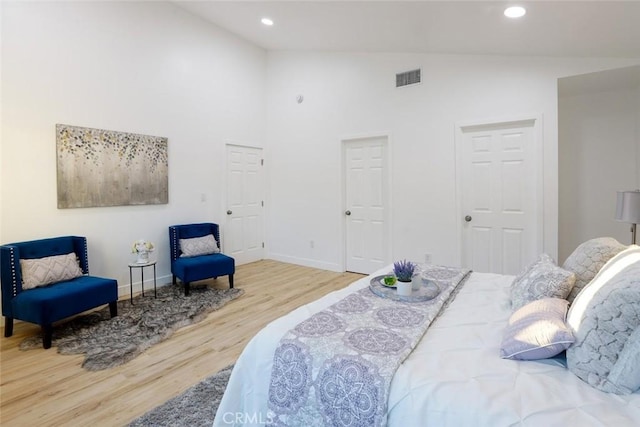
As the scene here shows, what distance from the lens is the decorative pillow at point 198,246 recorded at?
4297 millimetres

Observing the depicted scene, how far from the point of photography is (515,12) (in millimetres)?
2674

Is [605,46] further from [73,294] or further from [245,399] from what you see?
[73,294]

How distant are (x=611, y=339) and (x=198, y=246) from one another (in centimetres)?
413

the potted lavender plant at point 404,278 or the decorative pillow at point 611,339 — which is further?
the potted lavender plant at point 404,278

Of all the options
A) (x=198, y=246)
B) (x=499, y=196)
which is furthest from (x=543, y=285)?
(x=198, y=246)

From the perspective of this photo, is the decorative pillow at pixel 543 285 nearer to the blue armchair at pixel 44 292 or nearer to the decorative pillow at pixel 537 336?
the decorative pillow at pixel 537 336

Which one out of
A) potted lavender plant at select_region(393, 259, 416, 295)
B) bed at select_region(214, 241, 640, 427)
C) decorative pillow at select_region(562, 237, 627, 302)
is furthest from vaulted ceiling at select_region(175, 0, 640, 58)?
bed at select_region(214, 241, 640, 427)

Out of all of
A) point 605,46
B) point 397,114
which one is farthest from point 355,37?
point 605,46

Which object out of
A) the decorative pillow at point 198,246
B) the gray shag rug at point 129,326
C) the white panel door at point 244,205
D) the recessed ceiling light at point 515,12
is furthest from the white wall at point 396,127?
the gray shag rug at point 129,326

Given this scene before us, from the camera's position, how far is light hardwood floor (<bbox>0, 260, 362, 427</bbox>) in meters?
1.92

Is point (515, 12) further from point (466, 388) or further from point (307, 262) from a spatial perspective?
point (307, 262)

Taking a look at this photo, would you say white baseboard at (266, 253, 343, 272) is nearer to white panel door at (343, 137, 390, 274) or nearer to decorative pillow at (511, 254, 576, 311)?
white panel door at (343, 137, 390, 274)

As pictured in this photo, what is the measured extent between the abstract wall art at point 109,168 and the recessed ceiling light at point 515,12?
13.2 feet

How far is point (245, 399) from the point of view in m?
1.50
